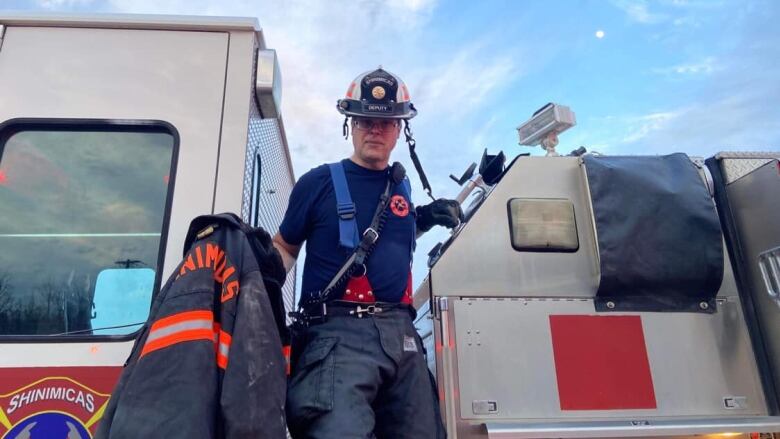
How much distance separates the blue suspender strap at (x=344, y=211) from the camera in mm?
1839

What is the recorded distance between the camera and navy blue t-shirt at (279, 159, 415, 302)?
6.13 feet

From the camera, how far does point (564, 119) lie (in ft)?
9.21

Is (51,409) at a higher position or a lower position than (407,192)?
lower

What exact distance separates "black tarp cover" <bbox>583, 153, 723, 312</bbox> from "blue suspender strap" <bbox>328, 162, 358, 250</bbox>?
3.73 ft

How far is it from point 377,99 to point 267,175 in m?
0.63

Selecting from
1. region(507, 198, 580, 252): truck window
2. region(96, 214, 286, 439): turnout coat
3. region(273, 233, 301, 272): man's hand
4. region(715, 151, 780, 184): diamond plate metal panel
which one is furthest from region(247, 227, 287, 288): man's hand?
region(715, 151, 780, 184): diamond plate metal panel

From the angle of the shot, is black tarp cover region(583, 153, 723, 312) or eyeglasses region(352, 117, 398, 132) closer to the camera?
eyeglasses region(352, 117, 398, 132)

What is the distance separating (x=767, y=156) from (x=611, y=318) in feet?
3.66

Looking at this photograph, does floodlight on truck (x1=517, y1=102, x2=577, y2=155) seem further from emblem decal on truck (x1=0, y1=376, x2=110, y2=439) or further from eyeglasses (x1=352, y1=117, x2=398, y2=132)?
emblem decal on truck (x1=0, y1=376, x2=110, y2=439)

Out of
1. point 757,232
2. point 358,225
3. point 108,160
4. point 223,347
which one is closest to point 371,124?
point 358,225

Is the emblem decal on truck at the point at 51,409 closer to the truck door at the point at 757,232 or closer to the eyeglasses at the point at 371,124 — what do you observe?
the eyeglasses at the point at 371,124

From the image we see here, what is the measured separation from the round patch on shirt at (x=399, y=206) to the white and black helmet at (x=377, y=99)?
306 millimetres

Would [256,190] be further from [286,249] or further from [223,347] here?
[223,347]

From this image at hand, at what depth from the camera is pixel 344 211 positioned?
1882mm
